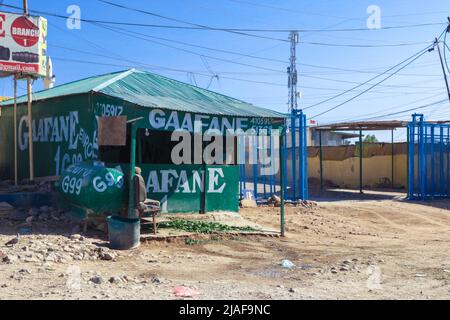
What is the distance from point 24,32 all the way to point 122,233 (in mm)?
6753

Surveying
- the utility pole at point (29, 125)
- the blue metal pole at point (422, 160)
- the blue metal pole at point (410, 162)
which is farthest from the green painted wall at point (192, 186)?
the blue metal pole at point (422, 160)

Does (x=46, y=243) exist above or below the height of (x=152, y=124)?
below

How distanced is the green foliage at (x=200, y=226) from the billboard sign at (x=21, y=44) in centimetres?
547

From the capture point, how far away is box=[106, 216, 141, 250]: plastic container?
9.71 metres

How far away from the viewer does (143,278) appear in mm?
7617

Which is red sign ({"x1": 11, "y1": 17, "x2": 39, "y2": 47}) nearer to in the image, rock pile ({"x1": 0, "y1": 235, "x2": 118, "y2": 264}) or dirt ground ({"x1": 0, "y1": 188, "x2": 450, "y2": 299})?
dirt ground ({"x1": 0, "y1": 188, "x2": 450, "y2": 299})

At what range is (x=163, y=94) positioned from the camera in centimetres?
1345

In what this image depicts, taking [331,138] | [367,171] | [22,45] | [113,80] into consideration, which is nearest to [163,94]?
[113,80]

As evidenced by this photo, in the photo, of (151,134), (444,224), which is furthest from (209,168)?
(444,224)

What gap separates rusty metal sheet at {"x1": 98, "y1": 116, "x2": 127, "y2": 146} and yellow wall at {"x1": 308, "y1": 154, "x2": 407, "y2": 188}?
63.3 ft

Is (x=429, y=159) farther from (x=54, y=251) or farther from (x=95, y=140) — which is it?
(x=54, y=251)

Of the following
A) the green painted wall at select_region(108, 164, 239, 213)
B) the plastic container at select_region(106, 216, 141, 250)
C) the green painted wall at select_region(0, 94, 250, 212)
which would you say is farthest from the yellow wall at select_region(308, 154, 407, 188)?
the plastic container at select_region(106, 216, 141, 250)

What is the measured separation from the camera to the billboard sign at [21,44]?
43.9 feet
